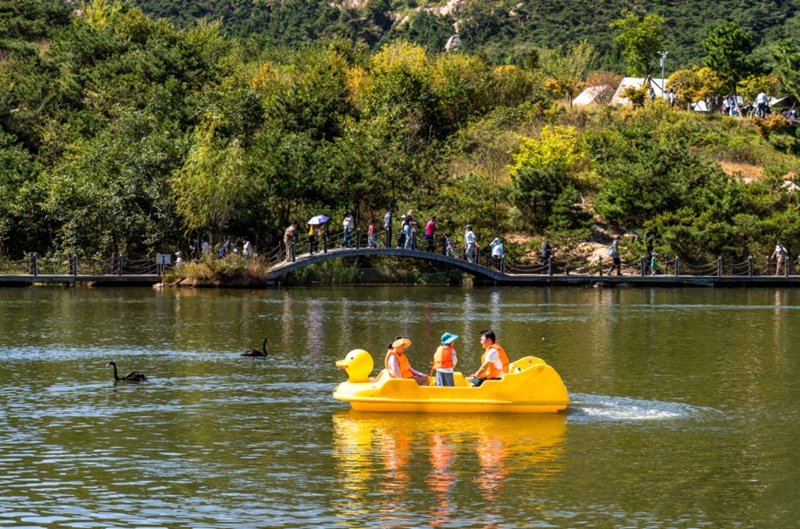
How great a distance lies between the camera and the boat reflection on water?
52.4ft

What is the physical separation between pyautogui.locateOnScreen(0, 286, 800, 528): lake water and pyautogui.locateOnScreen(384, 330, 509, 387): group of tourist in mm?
771

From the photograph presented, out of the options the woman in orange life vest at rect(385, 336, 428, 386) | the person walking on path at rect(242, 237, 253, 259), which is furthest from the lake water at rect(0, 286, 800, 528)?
the person walking on path at rect(242, 237, 253, 259)

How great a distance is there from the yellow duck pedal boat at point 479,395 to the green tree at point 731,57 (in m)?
57.5

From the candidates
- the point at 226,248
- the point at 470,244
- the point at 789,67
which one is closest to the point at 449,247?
the point at 470,244

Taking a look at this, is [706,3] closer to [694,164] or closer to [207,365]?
[694,164]

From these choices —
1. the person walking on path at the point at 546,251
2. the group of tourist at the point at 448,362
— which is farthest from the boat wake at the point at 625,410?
the person walking on path at the point at 546,251

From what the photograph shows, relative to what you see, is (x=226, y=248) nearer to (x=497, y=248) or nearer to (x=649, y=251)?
(x=497, y=248)

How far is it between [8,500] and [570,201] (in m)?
42.9

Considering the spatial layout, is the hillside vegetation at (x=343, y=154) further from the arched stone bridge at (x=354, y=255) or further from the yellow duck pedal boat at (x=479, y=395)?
the yellow duck pedal boat at (x=479, y=395)

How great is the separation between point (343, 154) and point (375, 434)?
36.9 m

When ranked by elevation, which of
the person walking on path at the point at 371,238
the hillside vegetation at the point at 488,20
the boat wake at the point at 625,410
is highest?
the hillside vegetation at the point at 488,20

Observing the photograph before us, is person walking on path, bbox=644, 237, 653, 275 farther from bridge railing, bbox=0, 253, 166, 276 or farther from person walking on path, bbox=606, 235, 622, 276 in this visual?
bridge railing, bbox=0, 253, 166, 276

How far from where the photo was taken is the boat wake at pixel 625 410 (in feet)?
70.0

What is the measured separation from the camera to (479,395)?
21.3 m
